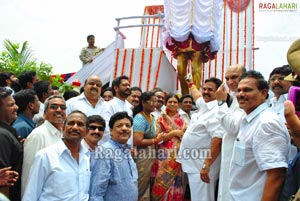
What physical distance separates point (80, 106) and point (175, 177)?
1310 mm

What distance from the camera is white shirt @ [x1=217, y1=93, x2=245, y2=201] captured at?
3.15m

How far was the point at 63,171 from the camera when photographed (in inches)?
107

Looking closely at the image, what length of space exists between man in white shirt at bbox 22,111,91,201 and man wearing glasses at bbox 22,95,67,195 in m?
0.19

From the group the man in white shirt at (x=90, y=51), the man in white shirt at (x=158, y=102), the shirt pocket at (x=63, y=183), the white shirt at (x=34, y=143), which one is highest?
the man in white shirt at (x=90, y=51)

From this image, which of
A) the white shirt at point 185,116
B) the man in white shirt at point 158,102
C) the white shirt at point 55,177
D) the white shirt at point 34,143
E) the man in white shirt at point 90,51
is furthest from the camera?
the man in white shirt at point 90,51

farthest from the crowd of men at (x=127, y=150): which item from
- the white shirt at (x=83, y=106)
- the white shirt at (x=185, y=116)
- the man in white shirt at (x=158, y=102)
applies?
the man in white shirt at (x=158, y=102)

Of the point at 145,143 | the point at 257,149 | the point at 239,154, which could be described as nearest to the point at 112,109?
the point at 145,143

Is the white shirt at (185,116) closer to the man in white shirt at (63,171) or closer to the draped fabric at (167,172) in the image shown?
the draped fabric at (167,172)

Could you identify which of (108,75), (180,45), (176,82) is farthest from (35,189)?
(108,75)

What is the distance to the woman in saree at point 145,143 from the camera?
426cm

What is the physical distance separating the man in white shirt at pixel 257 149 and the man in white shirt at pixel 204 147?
2.93 ft

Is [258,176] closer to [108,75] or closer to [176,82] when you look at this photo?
[176,82]

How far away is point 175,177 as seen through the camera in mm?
4434

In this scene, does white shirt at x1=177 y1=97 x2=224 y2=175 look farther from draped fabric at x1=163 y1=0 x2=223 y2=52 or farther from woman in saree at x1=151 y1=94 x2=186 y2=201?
draped fabric at x1=163 y1=0 x2=223 y2=52
